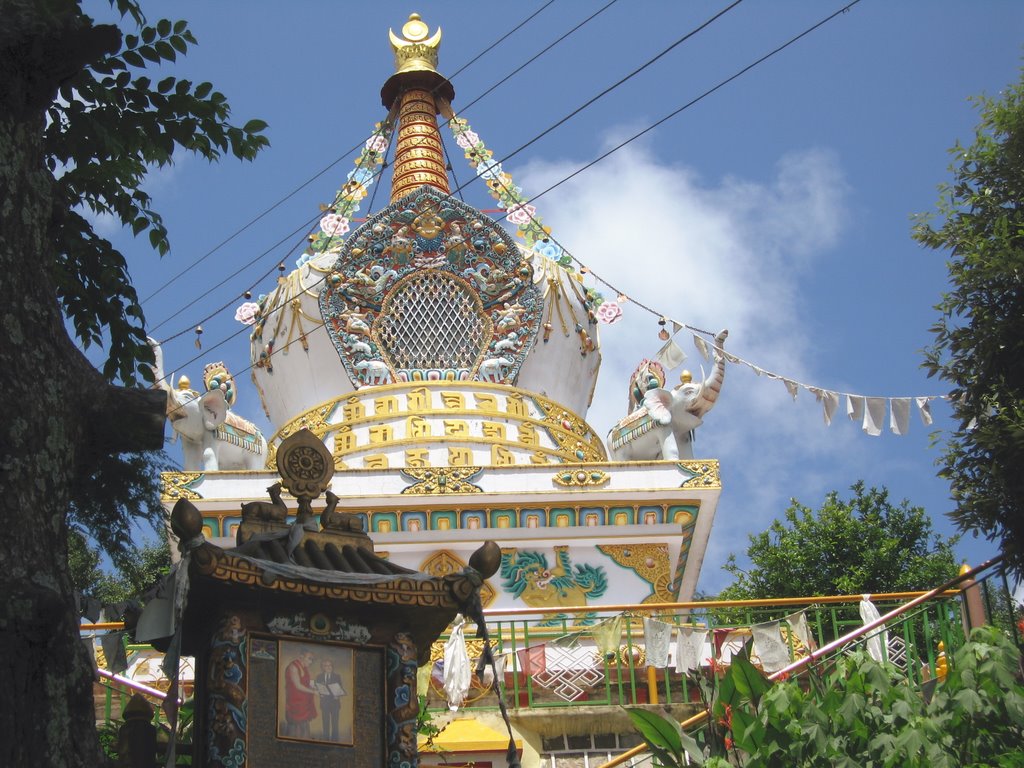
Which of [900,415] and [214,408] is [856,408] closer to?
[900,415]

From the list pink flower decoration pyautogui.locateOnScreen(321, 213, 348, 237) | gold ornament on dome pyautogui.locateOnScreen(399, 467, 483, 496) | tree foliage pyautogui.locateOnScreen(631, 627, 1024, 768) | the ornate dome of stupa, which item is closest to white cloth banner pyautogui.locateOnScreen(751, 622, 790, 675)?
tree foliage pyautogui.locateOnScreen(631, 627, 1024, 768)

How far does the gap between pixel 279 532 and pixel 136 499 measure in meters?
0.85

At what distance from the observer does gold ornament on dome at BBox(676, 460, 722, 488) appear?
19938 mm

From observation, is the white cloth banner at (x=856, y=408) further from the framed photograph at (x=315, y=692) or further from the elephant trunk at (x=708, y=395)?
the framed photograph at (x=315, y=692)

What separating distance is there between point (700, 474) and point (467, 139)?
837 centimetres

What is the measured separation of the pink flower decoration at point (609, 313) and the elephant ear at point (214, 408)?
19.1 ft

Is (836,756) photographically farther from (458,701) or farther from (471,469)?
(471,469)

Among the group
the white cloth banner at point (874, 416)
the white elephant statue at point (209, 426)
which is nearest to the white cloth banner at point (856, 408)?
the white cloth banner at point (874, 416)

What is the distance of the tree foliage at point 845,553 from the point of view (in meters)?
26.8

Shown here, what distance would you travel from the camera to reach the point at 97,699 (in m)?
14.3

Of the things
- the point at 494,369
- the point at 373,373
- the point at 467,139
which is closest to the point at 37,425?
the point at 373,373

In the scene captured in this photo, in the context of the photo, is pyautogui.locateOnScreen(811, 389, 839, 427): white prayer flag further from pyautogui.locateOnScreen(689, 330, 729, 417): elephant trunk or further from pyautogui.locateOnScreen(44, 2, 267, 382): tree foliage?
pyautogui.locateOnScreen(44, 2, 267, 382): tree foliage

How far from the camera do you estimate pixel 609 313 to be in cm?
2420

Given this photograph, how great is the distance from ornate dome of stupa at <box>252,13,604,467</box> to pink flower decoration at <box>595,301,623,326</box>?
0.19 metres
